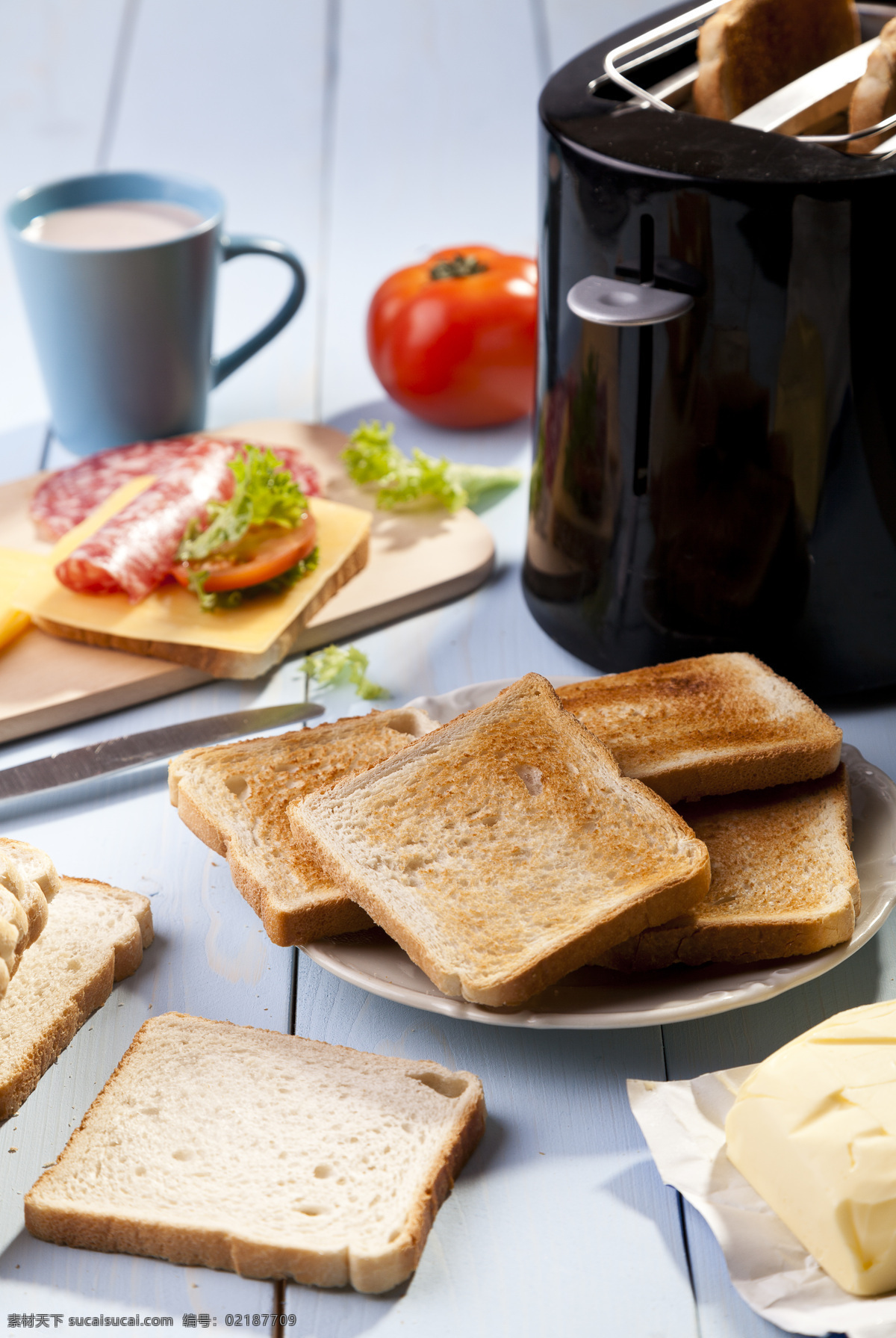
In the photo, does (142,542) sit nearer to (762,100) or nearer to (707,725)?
(707,725)

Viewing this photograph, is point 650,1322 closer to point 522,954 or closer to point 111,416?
point 522,954

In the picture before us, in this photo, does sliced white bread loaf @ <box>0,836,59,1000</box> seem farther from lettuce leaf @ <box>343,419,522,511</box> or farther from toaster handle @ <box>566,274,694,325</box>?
lettuce leaf @ <box>343,419,522,511</box>

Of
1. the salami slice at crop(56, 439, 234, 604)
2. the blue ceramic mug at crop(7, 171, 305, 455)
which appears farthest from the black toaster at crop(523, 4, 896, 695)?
the blue ceramic mug at crop(7, 171, 305, 455)

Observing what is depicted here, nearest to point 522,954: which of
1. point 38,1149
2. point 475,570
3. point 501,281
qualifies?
point 38,1149

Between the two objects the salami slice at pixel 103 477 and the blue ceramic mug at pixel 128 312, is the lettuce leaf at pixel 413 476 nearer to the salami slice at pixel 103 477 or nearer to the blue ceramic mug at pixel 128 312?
the salami slice at pixel 103 477

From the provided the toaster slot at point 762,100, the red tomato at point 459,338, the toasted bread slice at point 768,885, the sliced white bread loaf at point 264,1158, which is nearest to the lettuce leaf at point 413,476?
the red tomato at point 459,338

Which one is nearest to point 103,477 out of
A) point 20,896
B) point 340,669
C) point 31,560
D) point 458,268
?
point 31,560

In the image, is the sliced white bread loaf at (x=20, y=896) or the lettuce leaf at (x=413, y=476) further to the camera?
the lettuce leaf at (x=413, y=476)
